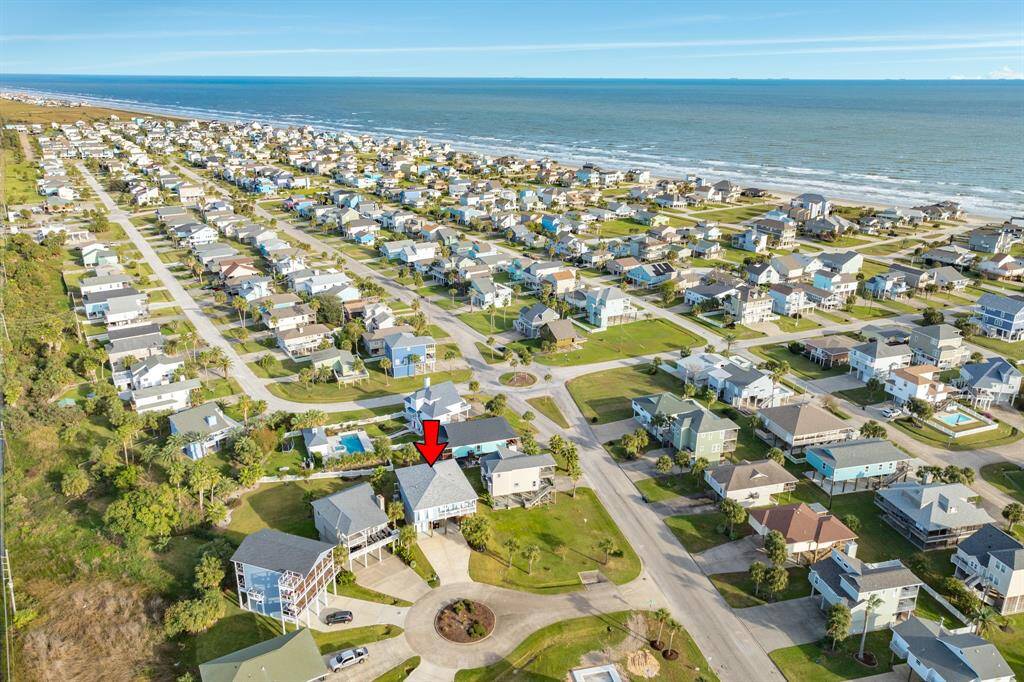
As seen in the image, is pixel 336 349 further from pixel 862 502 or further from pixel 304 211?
pixel 304 211

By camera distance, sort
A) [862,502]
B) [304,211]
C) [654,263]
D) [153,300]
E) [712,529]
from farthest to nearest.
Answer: [304,211] → [654,263] → [153,300] → [862,502] → [712,529]

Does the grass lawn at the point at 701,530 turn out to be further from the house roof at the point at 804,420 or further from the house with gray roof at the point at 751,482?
the house roof at the point at 804,420

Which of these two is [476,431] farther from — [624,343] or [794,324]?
[794,324]

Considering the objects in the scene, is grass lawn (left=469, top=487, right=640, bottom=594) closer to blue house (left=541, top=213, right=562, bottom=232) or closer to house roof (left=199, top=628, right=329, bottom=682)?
house roof (left=199, top=628, right=329, bottom=682)

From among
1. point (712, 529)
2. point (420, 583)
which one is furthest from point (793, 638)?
point (420, 583)

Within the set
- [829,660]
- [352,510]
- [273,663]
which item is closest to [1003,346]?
[829,660]

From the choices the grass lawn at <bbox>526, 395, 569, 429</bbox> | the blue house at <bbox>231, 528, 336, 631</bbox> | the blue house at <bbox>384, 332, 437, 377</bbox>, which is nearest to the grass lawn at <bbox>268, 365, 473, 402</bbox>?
the blue house at <bbox>384, 332, 437, 377</bbox>
